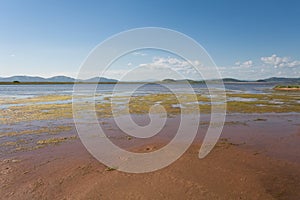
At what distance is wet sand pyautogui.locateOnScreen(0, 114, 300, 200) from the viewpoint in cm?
570

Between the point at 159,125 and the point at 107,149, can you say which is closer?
the point at 107,149

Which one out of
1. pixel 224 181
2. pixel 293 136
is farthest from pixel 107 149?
pixel 293 136

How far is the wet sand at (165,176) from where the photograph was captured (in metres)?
5.70

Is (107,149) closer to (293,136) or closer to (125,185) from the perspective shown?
(125,185)

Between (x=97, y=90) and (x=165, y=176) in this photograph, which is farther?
(x=97, y=90)

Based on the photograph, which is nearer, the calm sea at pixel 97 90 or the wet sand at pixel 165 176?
the wet sand at pixel 165 176

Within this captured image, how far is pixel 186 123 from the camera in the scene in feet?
50.9

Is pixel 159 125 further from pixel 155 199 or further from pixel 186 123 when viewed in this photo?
pixel 155 199

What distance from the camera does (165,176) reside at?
649 centimetres

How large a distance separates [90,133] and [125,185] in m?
7.01

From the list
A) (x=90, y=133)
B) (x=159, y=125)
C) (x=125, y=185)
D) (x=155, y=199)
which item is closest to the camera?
(x=155, y=199)

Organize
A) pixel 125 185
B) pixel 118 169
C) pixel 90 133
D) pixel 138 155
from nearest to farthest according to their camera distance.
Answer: pixel 125 185, pixel 118 169, pixel 138 155, pixel 90 133

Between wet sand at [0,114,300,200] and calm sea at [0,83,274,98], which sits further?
calm sea at [0,83,274,98]

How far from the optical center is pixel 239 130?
13125 millimetres
